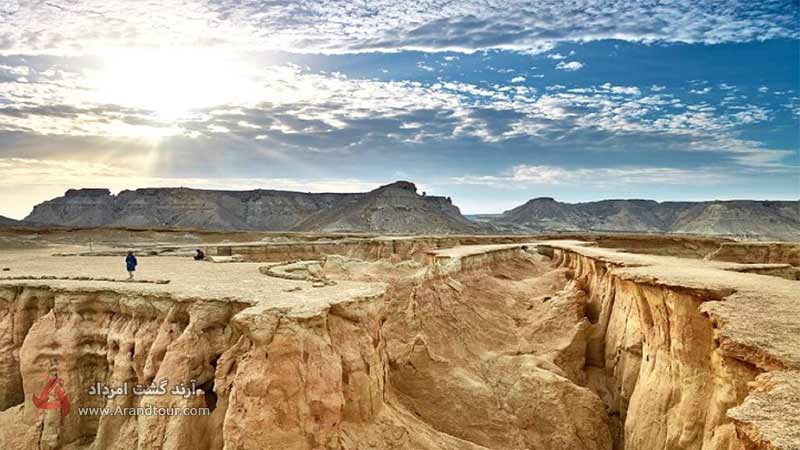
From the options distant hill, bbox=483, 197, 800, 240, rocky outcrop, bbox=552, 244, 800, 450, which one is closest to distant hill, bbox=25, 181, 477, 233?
distant hill, bbox=483, 197, 800, 240

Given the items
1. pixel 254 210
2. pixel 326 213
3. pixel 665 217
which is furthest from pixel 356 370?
pixel 665 217

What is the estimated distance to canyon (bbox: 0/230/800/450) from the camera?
891 centimetres

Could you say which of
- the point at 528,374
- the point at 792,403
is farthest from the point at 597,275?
the point at 792,403

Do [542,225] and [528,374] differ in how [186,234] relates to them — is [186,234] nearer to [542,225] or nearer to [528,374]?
[528,374]

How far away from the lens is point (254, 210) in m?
140

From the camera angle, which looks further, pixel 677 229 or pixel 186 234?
pixel 677 229

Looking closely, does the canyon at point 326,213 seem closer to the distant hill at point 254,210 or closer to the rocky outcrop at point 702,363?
the distant hill at point 254,210

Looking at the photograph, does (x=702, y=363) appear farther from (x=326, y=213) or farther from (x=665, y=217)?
(x=665, y=217)

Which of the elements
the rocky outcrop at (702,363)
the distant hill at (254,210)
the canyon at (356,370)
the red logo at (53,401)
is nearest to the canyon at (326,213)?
the distant hill at (254,210)

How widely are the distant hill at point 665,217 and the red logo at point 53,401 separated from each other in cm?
13398

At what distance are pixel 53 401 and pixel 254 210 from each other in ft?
435

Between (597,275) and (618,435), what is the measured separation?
12103mm

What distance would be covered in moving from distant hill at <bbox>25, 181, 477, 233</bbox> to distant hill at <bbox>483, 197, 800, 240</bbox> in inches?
1382

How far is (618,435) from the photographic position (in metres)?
14.8
